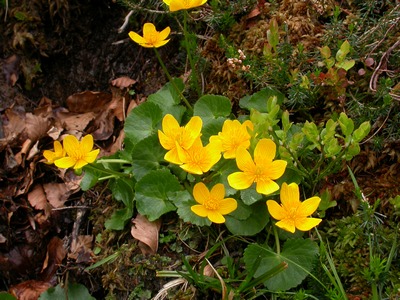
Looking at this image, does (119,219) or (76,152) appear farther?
(119,219)

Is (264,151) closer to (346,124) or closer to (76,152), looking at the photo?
(346,124)

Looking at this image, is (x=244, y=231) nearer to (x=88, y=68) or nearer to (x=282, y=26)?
(x=282, y=26)

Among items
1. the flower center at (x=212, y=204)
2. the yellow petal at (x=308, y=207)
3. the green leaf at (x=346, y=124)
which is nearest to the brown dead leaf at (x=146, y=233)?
the flower center at (x=212, y=204)

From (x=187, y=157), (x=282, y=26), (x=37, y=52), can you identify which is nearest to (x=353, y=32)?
(x=282, y=26)

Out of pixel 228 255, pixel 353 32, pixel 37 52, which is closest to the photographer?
pixel 228 255

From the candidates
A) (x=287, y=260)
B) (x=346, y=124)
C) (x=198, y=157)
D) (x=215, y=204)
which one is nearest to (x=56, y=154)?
(x=198, y=157)

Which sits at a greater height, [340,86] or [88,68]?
[340,86]

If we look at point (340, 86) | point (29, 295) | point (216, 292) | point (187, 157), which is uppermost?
point (340, 86)
